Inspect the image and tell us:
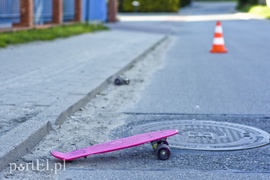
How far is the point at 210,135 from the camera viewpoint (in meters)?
5.96

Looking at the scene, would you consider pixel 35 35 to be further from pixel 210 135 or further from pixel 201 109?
pixel 210 135

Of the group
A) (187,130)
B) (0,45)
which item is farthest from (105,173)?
(0,45)

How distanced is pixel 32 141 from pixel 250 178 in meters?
2.02

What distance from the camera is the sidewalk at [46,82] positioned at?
559 centimetres

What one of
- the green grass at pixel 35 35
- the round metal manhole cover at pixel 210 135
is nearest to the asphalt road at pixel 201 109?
the round metal manhole cover at pixel 210 135

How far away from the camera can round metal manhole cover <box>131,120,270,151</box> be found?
5570 millimetres

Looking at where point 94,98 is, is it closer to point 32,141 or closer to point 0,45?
point 32,141

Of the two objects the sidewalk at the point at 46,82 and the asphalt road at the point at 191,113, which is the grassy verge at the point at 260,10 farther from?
the asphalt road at the point at 191,113

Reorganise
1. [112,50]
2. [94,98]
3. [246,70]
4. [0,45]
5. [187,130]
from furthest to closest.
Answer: [112,50], [0,45], [246,70], [94,98], [187,130]

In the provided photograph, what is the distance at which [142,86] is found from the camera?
965cm

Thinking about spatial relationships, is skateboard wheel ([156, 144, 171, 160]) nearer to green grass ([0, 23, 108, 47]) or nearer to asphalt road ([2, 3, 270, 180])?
asphalt road ([2, 3, 270, 180])

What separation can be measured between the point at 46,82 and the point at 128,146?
4.05 m

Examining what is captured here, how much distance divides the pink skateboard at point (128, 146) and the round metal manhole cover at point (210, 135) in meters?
0.36

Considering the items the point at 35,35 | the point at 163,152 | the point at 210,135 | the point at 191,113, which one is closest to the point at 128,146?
the point at 163,152
